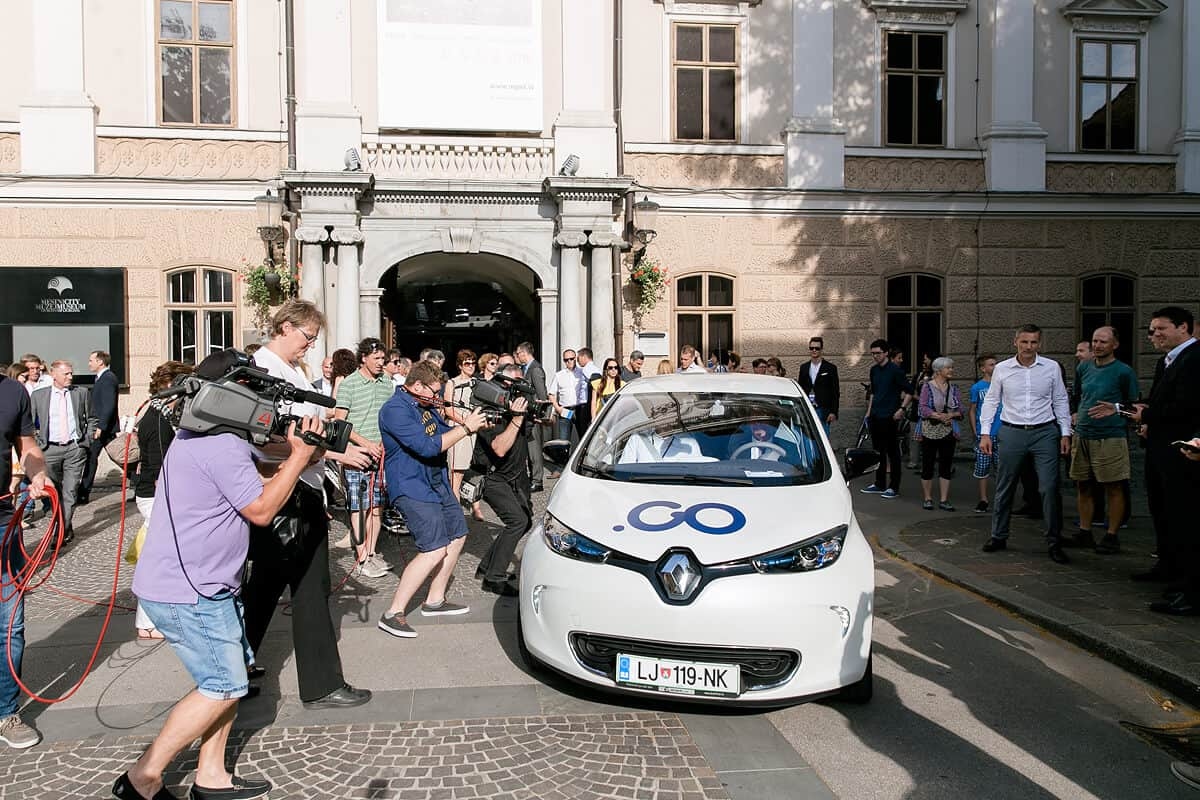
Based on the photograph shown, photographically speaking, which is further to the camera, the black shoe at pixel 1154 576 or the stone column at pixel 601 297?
the stone column at pixel 601 297

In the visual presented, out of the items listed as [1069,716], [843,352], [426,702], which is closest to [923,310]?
[843,352]

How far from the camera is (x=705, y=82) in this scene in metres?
16.1

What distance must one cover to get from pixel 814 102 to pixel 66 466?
13.0 meters

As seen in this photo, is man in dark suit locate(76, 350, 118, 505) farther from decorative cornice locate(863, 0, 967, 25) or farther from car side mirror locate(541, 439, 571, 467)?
decorative cornice locate(863, 0, 967, 25)

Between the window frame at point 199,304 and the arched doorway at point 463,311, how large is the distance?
3.09m

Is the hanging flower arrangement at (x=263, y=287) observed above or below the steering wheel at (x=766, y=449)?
above

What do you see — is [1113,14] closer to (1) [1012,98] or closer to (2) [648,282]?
(1) [1012,98]

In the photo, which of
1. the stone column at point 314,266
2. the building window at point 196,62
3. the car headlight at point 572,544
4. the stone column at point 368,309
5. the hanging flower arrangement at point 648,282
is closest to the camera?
the car headlight at point 572,544

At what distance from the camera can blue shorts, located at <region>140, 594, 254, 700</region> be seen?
3207mm

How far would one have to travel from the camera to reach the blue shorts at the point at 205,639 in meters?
3.21

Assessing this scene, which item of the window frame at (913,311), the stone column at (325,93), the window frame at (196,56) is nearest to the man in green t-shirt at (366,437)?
the stone column at (325,93)

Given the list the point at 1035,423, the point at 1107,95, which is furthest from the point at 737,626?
the point at 1107,95

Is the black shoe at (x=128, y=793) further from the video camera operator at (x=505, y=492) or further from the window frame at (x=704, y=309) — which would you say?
the window frame at (x=704, y=309)

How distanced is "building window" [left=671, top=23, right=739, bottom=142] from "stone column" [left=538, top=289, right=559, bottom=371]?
3.71 metres
